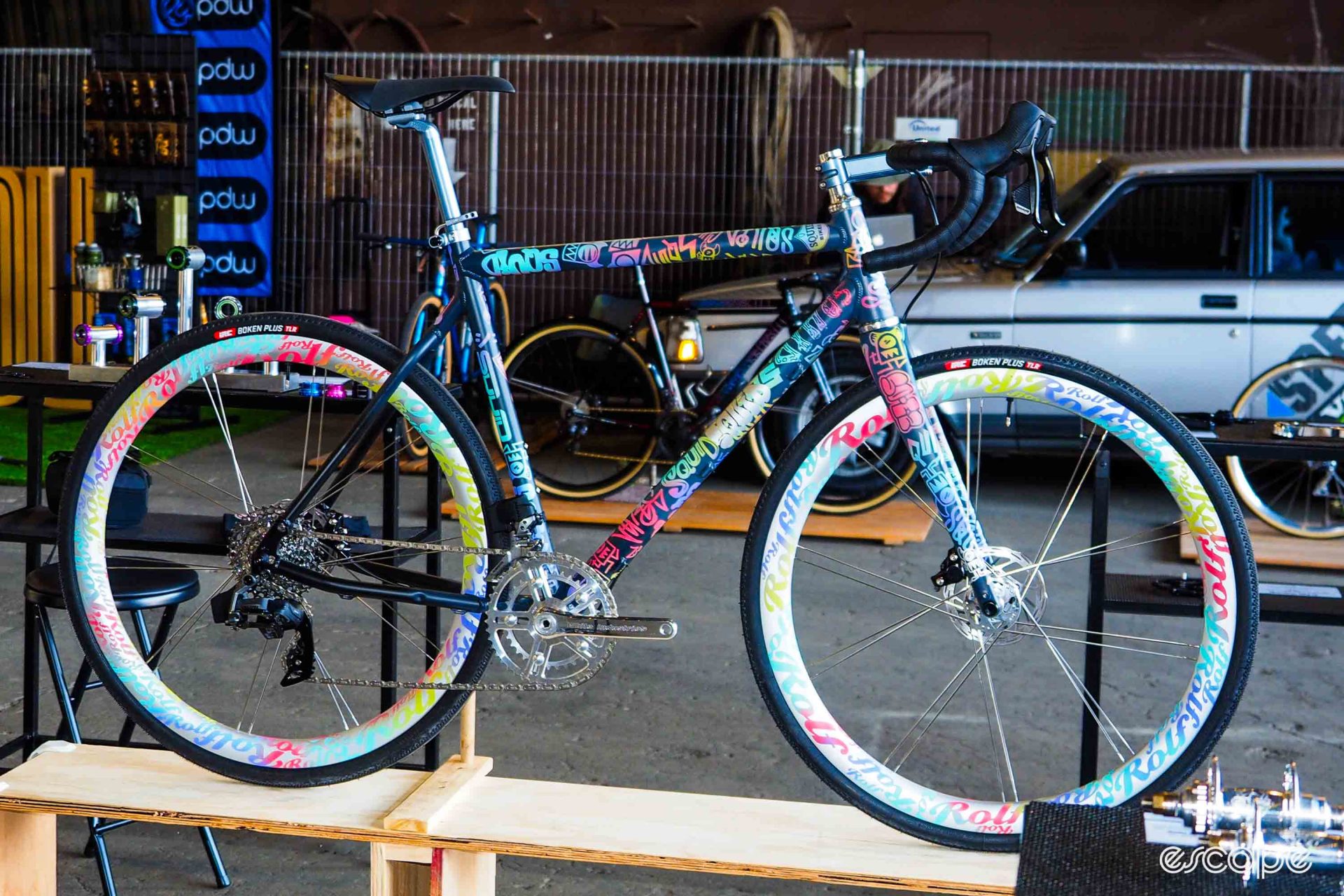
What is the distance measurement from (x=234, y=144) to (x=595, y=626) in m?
7.69

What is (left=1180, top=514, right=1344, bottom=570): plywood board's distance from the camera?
581 cm

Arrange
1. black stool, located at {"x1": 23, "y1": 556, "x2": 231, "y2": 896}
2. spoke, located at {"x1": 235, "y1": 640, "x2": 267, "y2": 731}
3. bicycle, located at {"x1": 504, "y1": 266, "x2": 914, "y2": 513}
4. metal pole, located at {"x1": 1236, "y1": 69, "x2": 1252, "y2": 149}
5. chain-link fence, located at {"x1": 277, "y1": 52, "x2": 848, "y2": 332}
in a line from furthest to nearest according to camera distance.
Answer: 1. chain-link fence, located at {"x1": 277, "y1": 52, "x2": 848, "y2": 332}
2. metal pole, located at {"x1": 1236, "y1": 69, "x2": 1252, "y2": 149}
3. bicycle, located at {"x1": 504, "y1": 266, "x2": 914, "y2": 513}
4. black stool, located at {"x1": 23, "y1": 556, "x2": 231, "y2": 896}
5. spoke, located at {"x1": 235, "y1": 640, "x2": 267, "y2": 731}

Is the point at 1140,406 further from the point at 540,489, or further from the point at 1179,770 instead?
the point at 540,489

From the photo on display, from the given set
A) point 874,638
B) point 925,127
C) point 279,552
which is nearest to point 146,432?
point 925,127

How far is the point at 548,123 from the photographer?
10.2 meters

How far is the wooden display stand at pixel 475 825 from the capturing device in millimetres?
2258

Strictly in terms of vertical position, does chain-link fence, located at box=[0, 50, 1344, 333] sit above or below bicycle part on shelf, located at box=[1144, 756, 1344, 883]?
above

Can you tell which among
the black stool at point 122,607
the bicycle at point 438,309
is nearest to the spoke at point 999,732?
the black stool at point 122,607

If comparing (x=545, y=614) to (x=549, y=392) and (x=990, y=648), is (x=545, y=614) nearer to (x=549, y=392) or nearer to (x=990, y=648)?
(x=990, y=648)

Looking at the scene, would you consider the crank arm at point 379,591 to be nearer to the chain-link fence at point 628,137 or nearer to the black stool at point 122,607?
the black stool at point 122,607

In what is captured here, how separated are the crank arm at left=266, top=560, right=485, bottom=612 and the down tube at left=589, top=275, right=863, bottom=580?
24 cm

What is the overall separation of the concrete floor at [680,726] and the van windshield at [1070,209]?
182cm

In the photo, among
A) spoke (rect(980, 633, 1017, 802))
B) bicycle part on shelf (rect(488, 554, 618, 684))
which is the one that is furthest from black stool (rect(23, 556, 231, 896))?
spoke (rect(980, 633, 1017, 802))

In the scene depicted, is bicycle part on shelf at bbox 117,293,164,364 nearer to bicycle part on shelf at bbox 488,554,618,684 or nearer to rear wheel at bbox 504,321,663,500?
bicycle part on shelf at bbox 488,554,618,684
